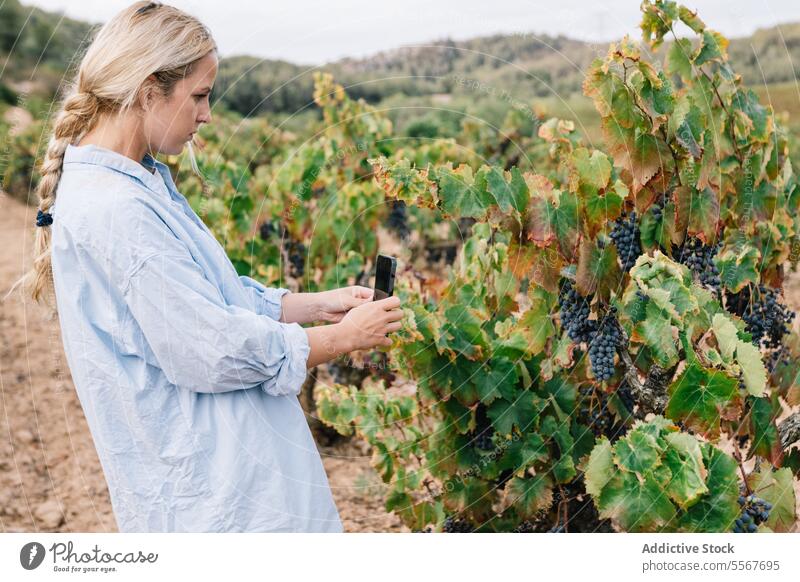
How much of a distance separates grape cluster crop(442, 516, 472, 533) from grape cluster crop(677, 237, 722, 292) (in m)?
1.15

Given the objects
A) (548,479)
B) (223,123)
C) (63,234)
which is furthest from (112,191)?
(223,123)

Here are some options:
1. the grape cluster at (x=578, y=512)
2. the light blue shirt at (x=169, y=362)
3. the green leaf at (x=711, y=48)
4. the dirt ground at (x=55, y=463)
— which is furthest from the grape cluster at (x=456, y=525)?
the green leaf at (x=711, y=48)

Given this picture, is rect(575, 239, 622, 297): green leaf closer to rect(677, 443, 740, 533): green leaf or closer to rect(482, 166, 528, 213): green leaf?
rect(482, 166, 528, 213): green leaf

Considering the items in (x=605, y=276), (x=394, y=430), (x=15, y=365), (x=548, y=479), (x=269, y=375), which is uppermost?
(x=605, y=276)

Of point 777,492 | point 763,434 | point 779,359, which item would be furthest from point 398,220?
Result: point 777,492

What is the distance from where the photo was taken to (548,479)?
2596mm

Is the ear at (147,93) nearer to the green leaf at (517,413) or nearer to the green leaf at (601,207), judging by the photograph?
the green leaf at (601,207)

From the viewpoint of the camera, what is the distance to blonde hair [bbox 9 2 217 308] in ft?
5.91

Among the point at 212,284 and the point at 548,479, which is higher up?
the point at 212,284

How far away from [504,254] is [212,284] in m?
1.18

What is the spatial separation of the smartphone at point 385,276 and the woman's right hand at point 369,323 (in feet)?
0.45

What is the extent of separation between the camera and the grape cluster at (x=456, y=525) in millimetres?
2824

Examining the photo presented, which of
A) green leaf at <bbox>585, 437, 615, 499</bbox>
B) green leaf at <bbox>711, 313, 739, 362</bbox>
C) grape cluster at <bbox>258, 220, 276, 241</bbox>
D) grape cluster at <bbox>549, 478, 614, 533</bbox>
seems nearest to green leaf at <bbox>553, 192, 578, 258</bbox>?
green leaf at <bbox>711, 313, 739, 362</bbox>

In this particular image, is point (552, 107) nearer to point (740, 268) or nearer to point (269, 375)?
point (740, 268)
